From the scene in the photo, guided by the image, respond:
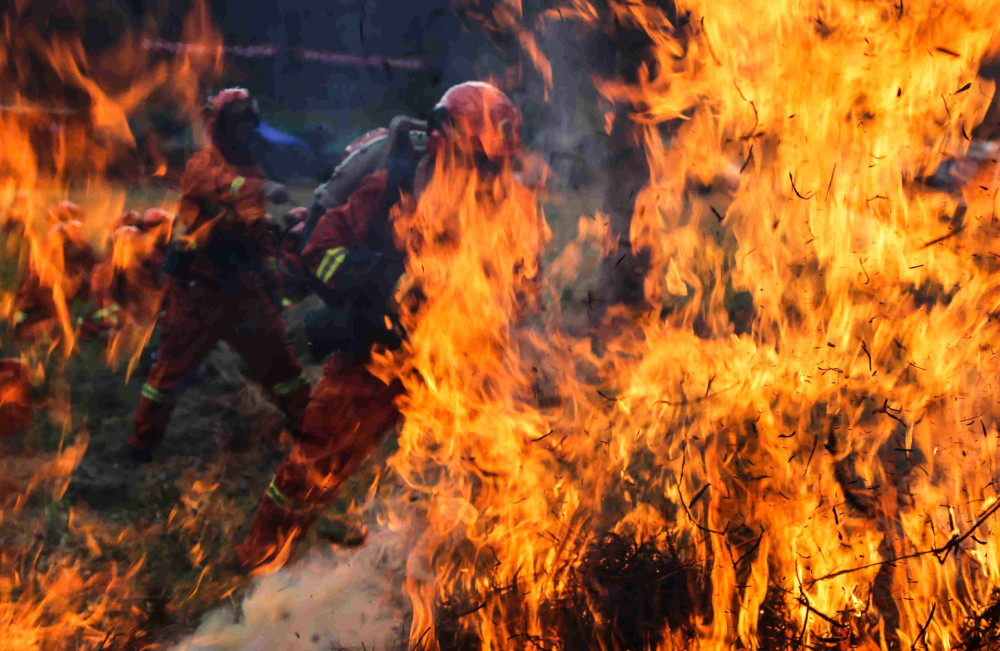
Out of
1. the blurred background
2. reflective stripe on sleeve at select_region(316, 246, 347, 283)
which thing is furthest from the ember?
the blurred background

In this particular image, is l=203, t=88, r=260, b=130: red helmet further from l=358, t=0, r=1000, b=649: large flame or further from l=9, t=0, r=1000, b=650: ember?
l=358, t=0, r=1000, b=649: large flame

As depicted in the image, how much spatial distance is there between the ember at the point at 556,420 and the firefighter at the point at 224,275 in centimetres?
2

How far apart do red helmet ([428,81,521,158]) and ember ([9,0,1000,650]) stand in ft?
0.06

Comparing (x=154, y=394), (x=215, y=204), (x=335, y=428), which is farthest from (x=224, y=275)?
(x=335, y=428)

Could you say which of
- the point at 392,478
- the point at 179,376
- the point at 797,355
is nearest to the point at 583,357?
the point at 392,478

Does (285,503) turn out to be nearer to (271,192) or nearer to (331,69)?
(271,192)

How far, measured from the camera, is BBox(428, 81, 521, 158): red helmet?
3.76 metres

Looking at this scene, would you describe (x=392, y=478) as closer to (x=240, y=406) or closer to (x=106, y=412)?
(x=240, y=406)

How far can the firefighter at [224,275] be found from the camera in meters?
4.79

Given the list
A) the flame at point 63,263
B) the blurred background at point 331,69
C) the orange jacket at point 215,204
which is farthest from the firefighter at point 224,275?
the blurred background at point 331,69

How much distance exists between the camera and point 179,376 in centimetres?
489

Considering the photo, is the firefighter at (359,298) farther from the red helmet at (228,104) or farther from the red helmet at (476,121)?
the red helmet at (228,104)

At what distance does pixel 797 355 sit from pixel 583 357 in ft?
9.59

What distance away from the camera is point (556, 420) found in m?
3.93
